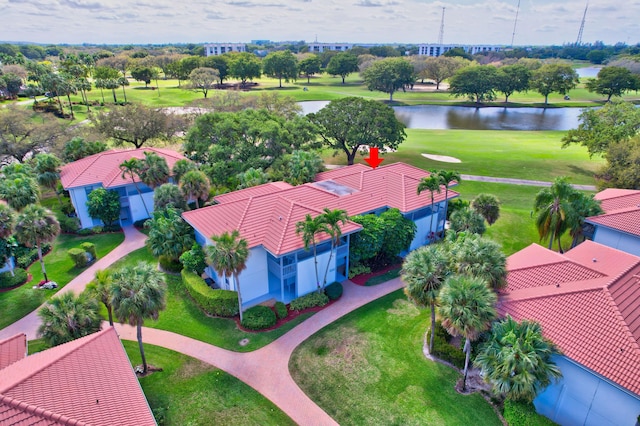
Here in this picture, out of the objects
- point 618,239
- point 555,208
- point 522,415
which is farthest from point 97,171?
point 618,239

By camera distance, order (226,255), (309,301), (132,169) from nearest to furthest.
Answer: (226,255)
(309,301)
(132,169)

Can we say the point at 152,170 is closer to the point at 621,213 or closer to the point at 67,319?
the point at 67,319

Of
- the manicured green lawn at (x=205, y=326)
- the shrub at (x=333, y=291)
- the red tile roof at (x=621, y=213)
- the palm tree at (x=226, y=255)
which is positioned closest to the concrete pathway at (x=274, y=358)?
the manicured green lawn at (x=205, y=326)

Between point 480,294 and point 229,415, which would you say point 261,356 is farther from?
point 480,294

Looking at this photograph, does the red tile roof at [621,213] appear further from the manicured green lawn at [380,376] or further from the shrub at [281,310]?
the shrub at [281,310]

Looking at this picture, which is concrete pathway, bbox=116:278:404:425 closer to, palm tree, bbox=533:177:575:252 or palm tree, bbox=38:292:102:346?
palm tree, bbox=38:292:102:346

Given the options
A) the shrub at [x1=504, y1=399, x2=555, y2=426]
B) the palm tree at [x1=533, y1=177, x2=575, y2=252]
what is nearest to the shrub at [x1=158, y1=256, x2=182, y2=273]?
the shrub at [x1=504, y1=399, x2=555, y2=426]

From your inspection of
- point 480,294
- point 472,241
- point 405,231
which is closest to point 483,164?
point 405,231
